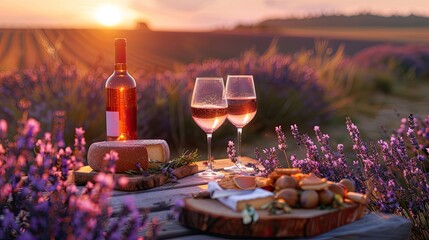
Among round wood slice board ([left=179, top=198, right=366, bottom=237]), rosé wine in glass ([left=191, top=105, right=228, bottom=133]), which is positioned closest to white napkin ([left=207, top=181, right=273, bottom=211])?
round wood slice board ([left=179, top=198, right=366, bottom=237])

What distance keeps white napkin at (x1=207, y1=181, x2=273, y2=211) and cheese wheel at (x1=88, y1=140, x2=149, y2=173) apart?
59 centimetres

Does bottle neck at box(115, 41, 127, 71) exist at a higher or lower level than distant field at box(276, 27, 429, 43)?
lower

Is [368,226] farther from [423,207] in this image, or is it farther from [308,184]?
[423,207]

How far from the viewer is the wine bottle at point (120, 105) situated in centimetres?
274

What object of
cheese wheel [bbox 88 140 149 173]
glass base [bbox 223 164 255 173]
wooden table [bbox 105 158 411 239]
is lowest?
wooden table [bbox 105 158 411 239]

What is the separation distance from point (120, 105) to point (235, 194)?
1011mm

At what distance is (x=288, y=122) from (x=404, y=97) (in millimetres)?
4595

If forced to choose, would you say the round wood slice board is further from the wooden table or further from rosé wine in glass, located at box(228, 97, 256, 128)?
rosé wine in glass, located at box(228, 97, 256, 128)

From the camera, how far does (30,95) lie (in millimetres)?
5699

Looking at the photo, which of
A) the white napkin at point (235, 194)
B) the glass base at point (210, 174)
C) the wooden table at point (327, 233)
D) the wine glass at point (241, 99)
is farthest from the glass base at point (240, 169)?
the white napkin at point (235, 194)

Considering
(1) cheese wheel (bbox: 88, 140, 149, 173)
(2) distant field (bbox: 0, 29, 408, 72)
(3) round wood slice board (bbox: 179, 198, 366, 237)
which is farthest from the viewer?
(2) distant field (bbox: 0, 29, 408, 72)

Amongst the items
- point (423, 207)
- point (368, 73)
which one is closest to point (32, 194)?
point (423, 207)

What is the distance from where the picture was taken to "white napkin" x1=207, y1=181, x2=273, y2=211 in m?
1.85

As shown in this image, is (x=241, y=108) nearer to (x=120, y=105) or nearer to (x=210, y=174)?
(x=210, y=174)
